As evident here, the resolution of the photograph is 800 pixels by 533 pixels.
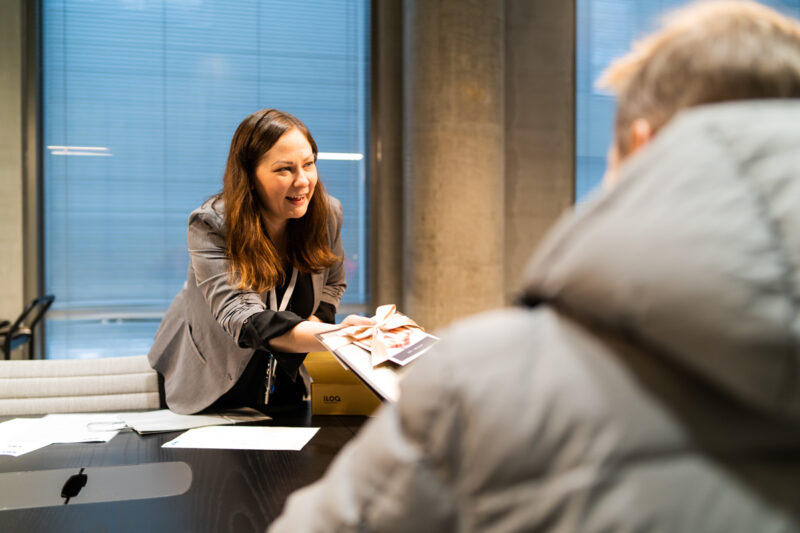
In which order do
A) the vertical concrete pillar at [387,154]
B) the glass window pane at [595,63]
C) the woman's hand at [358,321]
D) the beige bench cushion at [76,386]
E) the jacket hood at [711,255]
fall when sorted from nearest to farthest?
the jacket hood at [711,255] < the woman's hand at [358,321] < the beige bench cushion at [76,386] < the vertical concrete pillar at [387,154] < the glass window pane at [595,63]

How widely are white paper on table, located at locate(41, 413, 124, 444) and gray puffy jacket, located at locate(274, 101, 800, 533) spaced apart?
4.87 ft

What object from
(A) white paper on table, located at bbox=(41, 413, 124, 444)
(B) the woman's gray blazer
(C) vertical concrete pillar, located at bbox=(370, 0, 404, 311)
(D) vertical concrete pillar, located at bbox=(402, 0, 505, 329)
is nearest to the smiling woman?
(B) the woman's gray blazer

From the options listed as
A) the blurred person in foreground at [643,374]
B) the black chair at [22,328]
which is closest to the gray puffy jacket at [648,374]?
the blurred person in foreground at [643,374]

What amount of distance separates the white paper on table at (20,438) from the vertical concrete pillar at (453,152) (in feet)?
9.93

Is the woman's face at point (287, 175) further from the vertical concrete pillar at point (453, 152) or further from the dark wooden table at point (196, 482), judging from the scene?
the vertical concrete pillar at point (453, 152)

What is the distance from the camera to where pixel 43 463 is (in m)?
1.48

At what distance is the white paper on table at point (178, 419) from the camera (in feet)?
5.80

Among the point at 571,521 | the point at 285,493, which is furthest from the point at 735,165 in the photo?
the point at 285,493

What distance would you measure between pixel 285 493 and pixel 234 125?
175 inches

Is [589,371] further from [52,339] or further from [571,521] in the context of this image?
[52,339]

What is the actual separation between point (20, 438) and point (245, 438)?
24.1 inches

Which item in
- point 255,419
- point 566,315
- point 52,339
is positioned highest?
point 566,315

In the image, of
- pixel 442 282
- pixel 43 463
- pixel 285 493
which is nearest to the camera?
pixel 285 493

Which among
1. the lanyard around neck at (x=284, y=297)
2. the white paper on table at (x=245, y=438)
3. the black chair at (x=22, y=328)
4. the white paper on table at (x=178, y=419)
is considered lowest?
the black chair at (x=22, y=328)
